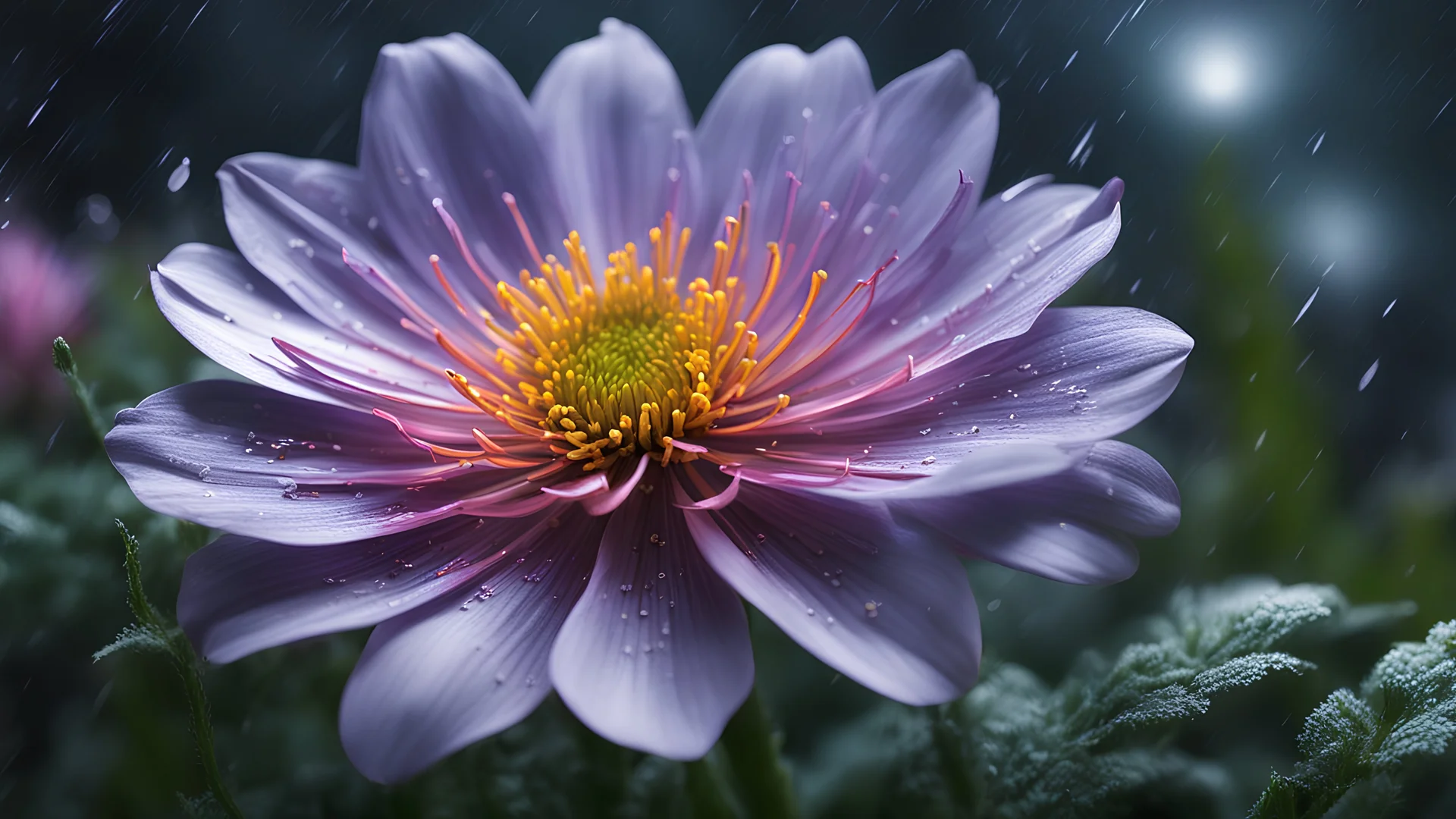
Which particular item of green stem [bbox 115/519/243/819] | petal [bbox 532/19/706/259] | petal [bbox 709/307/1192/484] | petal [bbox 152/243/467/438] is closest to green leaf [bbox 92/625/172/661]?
green stem [bbox 115/519/243/819]

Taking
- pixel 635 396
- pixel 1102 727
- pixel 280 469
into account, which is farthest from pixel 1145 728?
pixel 280 469

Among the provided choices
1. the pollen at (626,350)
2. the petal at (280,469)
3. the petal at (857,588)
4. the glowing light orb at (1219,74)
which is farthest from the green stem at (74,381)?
the glowing light orb at (1219,74)

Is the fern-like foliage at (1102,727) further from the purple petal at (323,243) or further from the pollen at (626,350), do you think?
the purple petal at (323,243)

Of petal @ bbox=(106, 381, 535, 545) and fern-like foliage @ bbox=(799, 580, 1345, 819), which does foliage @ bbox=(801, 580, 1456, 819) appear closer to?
fern-like foliage @ bbox=(799, 580, 1345, 819)

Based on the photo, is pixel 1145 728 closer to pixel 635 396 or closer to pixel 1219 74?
pixel 635 396

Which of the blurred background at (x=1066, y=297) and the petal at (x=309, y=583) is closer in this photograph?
the petal at (x=309, y=583)
